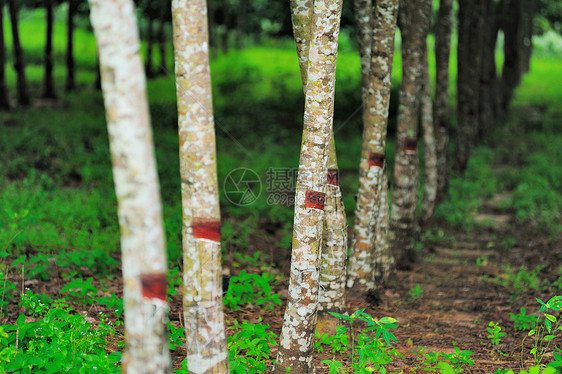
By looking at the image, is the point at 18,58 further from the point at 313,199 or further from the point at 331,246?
the point at 313,199

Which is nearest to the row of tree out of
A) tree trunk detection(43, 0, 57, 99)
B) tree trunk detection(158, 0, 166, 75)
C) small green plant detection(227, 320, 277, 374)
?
small green plant detection(227, 320, 277, 374)

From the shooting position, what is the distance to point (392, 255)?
22.3ft

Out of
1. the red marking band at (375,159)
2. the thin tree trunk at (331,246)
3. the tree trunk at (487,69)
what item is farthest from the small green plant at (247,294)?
the tree trunk at (487,69)

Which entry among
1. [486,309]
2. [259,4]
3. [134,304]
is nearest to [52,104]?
[259,4]

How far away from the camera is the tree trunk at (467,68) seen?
10.8 metres

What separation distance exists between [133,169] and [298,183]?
1556 millimetres

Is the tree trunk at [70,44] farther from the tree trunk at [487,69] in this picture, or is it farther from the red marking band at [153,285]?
the red marking band at [153,285]

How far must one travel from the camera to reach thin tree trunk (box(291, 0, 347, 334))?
4.51 meters

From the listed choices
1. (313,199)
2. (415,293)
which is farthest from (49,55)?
(313,199)

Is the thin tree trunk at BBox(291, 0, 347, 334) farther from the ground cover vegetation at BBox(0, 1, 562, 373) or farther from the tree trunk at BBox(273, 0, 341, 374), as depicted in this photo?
the tree trunk at BBox(273, 0, 341, 374)

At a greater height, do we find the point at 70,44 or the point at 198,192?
the point at 70,44

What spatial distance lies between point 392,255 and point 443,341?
6.51 feet

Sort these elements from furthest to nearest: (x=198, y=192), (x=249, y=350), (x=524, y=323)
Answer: (x=524, y=323), (x=249, y=350), (x=198, y=192)

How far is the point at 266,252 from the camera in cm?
740
